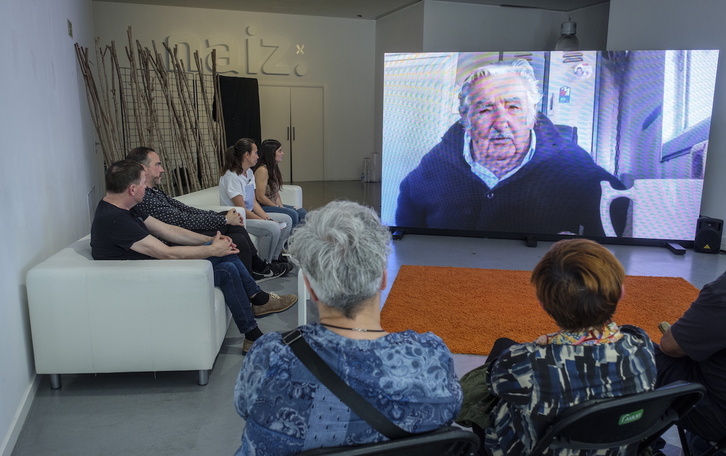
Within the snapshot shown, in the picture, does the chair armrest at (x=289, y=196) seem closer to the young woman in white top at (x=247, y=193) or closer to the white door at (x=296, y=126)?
the young woman in white top at (x=247, y=193)

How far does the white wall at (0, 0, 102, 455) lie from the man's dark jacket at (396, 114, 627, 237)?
3.29 m

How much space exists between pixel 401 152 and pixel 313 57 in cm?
513

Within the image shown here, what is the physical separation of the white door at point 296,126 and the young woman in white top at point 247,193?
6.08 metres

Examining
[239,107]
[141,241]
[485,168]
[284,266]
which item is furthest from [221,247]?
[239,107]

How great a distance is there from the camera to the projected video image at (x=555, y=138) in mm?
5688

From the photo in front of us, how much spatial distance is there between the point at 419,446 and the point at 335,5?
9231 mm

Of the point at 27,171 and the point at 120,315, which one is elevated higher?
the point at 27,171

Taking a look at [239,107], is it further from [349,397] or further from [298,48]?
[349,397]

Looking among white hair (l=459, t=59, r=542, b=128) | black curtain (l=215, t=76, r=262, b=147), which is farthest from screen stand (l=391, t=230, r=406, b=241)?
black curtain (l=215, t=76, r=262, b=147)

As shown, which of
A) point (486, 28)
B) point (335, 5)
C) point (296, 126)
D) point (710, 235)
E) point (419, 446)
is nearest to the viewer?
point (419, 446)

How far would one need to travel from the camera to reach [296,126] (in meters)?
11.0

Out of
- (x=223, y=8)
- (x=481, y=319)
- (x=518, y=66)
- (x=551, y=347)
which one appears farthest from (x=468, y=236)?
(x=223, y=8)

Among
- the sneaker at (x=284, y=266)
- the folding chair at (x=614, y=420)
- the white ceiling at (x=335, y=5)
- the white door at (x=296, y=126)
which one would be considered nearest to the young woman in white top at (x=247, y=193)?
the sneaker at (x=284, y=266)

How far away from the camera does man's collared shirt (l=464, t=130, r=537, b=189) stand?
5.93 m
